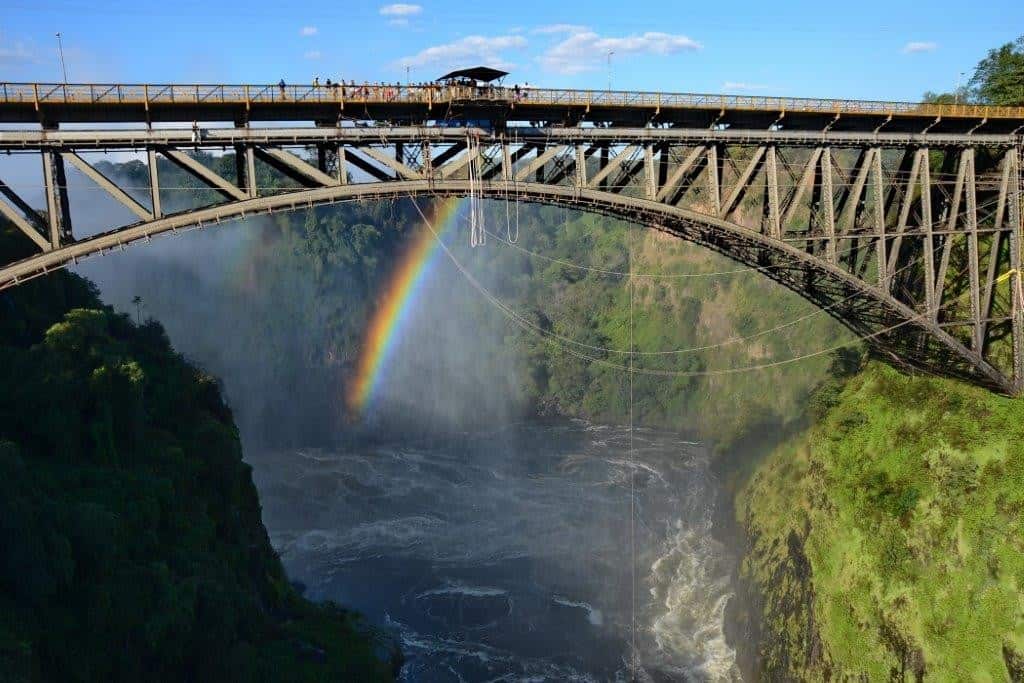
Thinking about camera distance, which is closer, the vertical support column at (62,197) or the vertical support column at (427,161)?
the vertical support column at (62,197)

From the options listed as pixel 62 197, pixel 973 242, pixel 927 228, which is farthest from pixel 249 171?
pixel 973 242

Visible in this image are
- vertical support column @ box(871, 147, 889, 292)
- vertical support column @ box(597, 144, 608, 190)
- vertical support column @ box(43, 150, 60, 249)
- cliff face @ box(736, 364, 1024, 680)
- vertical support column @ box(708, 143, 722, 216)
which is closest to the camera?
vertical support column @ box(43, 150, 60, 249)

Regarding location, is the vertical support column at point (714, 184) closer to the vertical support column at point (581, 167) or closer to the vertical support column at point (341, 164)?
the vertical support column at point (581, 167)

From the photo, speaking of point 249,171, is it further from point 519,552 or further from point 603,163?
point 519,552

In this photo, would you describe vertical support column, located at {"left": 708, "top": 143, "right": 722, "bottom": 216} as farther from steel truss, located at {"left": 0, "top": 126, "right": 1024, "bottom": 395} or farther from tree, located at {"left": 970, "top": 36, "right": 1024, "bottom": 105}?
tree, located at {"left": 970, "top": 36, "right": 1024, "bottom": 105}

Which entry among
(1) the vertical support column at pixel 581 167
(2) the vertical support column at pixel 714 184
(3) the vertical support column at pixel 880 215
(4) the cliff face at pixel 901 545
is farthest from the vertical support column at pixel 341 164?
(4) the cliff face at pixel 901 545

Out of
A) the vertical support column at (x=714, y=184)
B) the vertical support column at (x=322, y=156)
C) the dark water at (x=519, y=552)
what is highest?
the vertical support column at (x=322, y=156)

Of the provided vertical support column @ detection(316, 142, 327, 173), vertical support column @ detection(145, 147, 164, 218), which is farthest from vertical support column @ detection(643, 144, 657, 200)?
vertical support column @ detection(145, 147, 164, 218)
